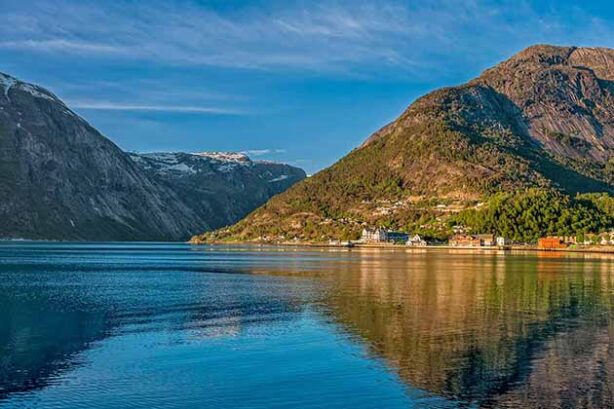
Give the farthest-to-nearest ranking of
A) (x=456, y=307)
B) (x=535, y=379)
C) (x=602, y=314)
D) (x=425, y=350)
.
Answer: (x=456, y=307) → (x=602, y=314) → (x=425, y=350) → (x=535, y=379)

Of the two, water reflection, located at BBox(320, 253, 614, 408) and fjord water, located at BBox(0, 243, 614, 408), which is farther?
water reflection, located at BBox(320, 253, 614, 408)

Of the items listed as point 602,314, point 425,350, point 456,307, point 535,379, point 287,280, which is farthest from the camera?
point 287,280

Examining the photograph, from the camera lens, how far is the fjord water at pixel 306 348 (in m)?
32.7

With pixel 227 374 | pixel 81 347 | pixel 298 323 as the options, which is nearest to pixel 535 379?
pixel 227 374

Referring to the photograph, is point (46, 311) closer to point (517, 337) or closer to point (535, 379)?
point (517, 337)

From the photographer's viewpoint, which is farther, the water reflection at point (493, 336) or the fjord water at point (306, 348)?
the water reflection at point (493, 336)

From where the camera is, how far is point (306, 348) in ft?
146

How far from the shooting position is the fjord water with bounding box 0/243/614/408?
3272cm

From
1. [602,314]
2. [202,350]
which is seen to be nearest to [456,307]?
[602,314]

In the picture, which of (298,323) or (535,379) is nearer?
(535,379)

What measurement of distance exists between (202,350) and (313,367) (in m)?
8.01

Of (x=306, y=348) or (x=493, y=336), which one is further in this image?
(x=493, y=336)

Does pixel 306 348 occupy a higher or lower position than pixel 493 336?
lower

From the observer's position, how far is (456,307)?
65.8 meters
